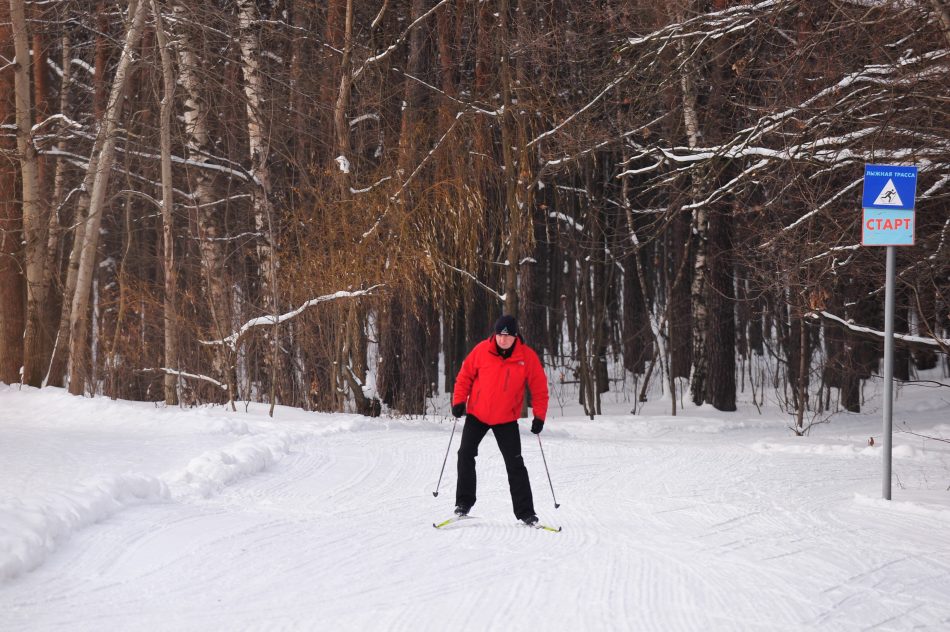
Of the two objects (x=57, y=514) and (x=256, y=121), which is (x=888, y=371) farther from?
(x=256, y=121)

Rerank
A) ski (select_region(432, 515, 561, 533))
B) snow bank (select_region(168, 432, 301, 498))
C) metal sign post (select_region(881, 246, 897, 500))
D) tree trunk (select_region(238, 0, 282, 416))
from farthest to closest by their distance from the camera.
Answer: tree trunk (select_region(238, 0, 282, 416)) < metal sign post (select_region(881, 246, 897, 500)) < snow bank (select_region(168, 432, 301, 498)) < ski (select_region(432, 515, 561, 533))

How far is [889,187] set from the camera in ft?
28.9

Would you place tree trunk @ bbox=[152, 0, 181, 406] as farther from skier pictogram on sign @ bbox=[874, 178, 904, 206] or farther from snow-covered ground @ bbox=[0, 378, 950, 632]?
skier pictogram on sign @ bbox=[874, 178, 904, 206]

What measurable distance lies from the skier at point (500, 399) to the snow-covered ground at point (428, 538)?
0.32 meters

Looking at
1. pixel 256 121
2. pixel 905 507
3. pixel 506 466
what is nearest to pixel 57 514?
pixel 506 466

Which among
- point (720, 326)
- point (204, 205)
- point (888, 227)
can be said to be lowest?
point (720, 326)

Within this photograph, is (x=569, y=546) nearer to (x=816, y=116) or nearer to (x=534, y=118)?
(x=816, y=116)

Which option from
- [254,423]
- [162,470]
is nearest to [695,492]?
[162,470]

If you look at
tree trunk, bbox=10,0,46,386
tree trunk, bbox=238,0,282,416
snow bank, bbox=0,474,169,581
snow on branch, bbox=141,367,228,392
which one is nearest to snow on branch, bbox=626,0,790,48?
tree trunk, bbox=238,0,282,416

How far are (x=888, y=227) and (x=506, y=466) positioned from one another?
13.8ft

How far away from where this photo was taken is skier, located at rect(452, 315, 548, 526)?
797 centimetres

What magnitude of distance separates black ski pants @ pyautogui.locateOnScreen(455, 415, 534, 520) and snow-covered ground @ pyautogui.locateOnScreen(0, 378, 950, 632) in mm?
217

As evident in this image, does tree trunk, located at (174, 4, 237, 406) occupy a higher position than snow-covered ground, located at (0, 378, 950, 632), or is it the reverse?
tree trunk, located at (174, 4, 237, 406)

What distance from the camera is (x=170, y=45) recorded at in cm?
1684
